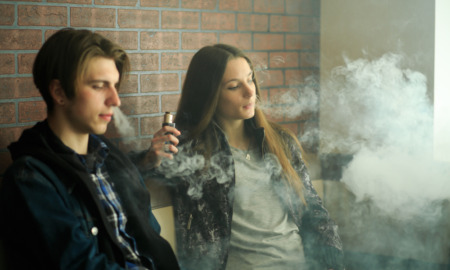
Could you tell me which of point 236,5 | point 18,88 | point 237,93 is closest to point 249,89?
point 237,93

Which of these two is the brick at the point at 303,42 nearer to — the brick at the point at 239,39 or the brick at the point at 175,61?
the brick at the point at 239,39

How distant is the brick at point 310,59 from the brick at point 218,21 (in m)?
0.38

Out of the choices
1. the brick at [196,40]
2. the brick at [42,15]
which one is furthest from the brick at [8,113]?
the brick at [196,40]

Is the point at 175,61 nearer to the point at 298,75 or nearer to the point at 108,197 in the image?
the point at 108,197

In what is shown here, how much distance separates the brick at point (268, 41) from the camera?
1812 millimetres

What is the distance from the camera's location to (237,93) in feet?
5.61

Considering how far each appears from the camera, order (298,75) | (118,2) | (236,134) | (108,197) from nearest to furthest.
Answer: (108,197), (118,2), (236,134), (298,75)

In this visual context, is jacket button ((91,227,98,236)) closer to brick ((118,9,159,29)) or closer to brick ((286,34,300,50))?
brick ((118,9,159,29))

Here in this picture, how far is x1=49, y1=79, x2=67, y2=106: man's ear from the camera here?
1.24 metres

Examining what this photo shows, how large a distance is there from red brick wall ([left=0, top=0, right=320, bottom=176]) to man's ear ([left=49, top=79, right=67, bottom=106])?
0.28ft

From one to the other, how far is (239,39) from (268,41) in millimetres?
151

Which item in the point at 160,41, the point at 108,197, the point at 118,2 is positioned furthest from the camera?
the point at 160,41

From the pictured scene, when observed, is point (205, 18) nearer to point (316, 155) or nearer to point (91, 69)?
point (91, 69)

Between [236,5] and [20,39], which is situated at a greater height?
[236,5]
